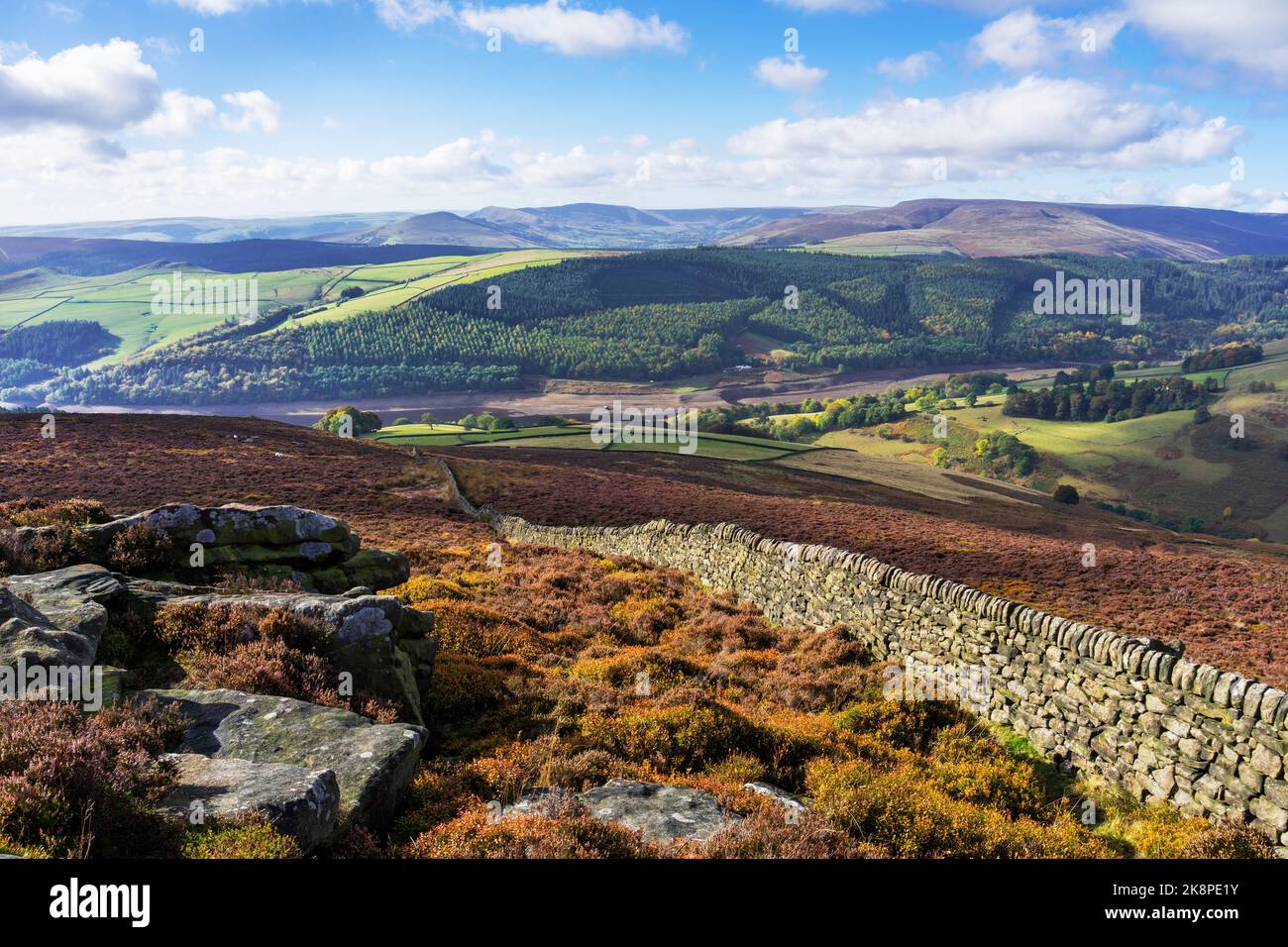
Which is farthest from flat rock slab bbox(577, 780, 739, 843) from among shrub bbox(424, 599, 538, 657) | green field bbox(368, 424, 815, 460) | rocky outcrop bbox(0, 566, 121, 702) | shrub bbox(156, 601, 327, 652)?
green field bbox(368, 424, 815, 460)

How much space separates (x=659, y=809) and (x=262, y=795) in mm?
3702

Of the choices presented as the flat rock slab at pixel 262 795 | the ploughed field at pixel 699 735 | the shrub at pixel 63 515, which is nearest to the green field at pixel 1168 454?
the ploughed field at pixel 699 735

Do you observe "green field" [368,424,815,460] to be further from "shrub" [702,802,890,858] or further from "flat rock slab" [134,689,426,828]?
"shrub" [702,802,890,858]

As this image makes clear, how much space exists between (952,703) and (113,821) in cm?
1178

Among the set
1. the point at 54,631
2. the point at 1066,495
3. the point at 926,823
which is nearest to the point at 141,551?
the point at 54,631

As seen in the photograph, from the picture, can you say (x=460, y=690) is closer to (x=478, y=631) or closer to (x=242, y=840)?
(x=478, y=631)

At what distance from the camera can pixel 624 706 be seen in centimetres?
1073

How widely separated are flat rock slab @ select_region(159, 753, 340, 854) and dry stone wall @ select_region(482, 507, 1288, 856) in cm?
954

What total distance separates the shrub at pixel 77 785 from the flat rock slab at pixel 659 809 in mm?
3779

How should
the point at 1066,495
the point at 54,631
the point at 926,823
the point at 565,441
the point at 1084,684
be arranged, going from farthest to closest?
the point at 1066,495 → the point at 565,441 → the point at 1084,684 → the point at 54,631 → the point at 926,823

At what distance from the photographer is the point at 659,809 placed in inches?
296

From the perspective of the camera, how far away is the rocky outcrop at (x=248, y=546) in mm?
12570

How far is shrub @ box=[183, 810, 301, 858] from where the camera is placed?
16.8ft

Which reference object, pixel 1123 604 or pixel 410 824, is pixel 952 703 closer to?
pixel 410 824
